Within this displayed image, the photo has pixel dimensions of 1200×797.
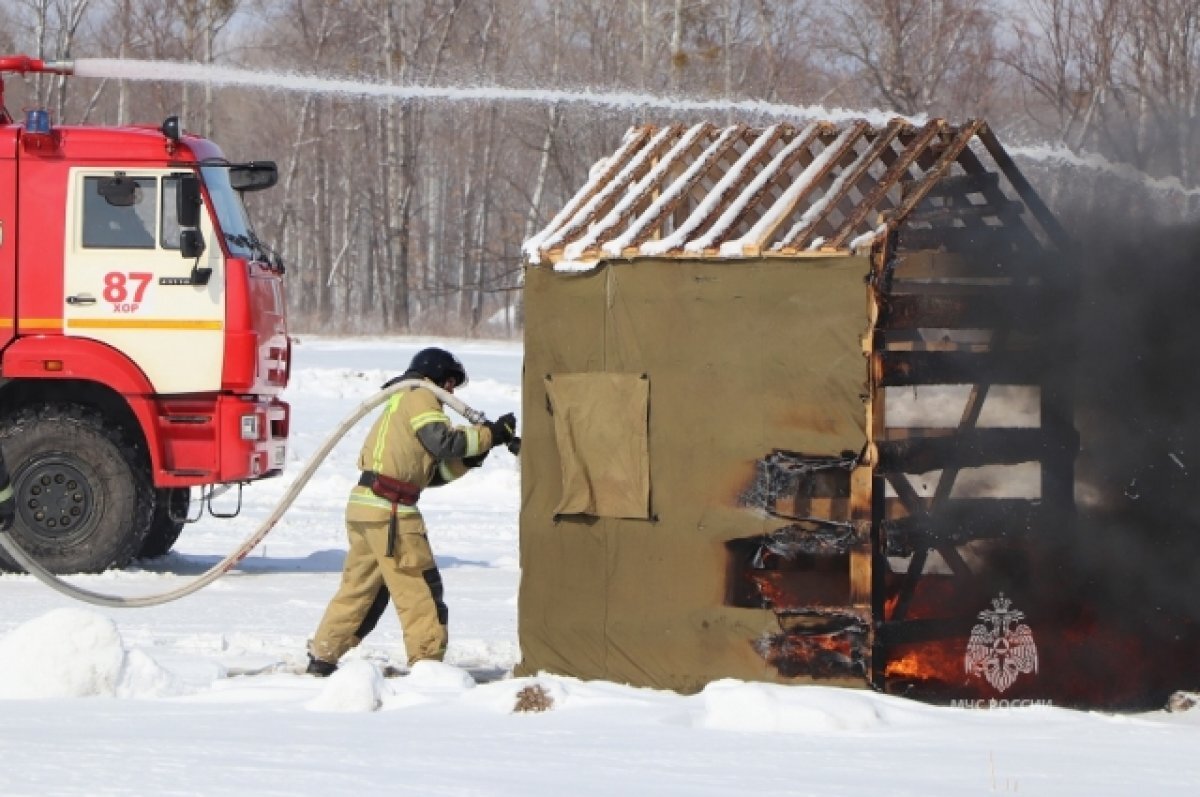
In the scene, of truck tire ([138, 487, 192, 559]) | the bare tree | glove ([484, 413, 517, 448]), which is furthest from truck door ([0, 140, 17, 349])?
the bare tree

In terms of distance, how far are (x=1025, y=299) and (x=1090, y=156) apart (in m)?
1.95

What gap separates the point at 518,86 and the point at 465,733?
99.9ft

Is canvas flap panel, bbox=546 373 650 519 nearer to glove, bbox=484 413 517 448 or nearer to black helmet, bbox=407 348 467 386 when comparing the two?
glove, bbox=484 413 517 448

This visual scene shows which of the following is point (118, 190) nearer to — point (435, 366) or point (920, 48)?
point (435, 366)

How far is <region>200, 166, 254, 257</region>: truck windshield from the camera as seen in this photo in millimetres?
12891

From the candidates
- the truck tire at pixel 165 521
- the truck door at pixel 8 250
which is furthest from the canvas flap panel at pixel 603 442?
the truck tire at pixel 165 521

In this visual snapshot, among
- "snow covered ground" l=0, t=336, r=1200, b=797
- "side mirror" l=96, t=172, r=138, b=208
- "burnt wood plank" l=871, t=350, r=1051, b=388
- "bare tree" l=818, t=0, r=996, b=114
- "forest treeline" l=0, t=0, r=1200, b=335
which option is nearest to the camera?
"snow covered ground" l=0, t=336, r=1200, b=797

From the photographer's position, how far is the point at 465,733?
7.57m

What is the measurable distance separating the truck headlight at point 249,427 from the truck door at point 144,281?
30 centimetres

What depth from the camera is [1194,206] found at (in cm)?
1010

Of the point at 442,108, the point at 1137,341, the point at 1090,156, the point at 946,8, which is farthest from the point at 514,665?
the point at 442,108

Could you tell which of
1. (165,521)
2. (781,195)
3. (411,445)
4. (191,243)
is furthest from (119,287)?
(781,195)

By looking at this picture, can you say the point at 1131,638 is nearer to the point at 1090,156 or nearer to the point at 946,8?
the point at 1090,156

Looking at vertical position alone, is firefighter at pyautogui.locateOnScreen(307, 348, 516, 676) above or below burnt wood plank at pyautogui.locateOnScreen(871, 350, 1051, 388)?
below
